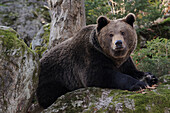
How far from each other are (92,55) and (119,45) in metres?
0.65

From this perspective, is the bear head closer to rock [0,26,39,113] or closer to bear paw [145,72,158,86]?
Result: bear paw [145,72,158,86]

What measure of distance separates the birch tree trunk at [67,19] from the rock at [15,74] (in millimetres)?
2739

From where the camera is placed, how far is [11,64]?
2.87 m

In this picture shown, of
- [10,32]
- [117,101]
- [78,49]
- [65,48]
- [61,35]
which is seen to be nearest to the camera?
[117,101]

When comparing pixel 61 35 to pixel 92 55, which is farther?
pixel 61 35

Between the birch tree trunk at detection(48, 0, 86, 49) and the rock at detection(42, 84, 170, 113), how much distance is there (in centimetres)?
292

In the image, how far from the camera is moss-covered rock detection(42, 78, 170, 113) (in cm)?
264

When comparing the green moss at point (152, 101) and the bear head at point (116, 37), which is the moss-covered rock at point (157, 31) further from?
the green moss at point (152, 101)

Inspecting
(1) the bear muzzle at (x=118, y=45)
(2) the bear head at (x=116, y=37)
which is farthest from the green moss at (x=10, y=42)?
(1) the bear muzzle at (x=118, y=45)

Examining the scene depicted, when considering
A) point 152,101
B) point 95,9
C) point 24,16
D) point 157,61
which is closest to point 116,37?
point 152,101

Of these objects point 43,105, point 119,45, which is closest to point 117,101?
point 119,45

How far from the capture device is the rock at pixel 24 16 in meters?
10.5

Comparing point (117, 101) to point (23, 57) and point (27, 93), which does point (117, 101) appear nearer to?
point (27, 93)

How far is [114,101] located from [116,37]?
3.73 feet
